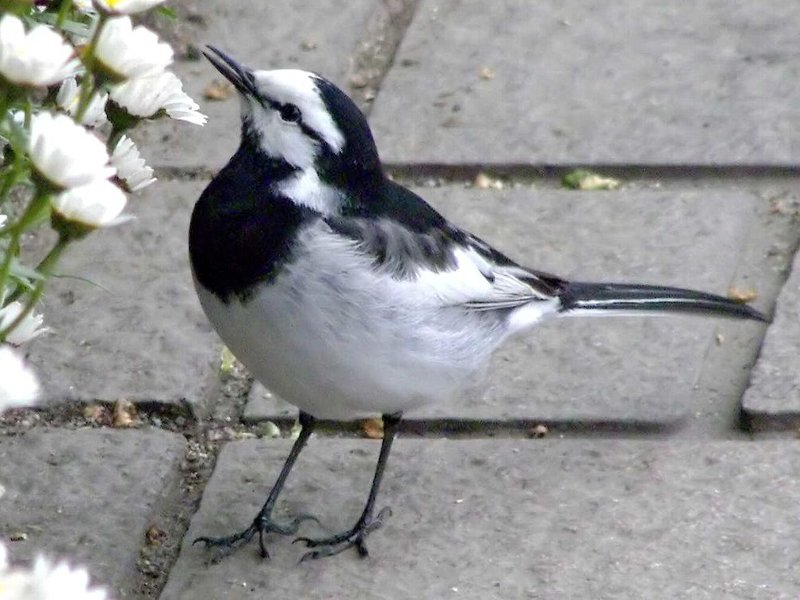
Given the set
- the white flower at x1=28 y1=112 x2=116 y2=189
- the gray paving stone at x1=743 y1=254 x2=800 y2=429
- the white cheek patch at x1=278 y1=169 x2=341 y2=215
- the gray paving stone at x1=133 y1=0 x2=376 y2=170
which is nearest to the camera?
the white flower at x1=28 y1=112 x2=116 y2=189

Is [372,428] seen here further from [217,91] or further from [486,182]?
[217,91]

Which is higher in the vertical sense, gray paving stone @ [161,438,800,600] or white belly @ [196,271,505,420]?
white belly @ [196,271,505,420]

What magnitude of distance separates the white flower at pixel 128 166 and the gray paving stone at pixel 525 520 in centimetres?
65

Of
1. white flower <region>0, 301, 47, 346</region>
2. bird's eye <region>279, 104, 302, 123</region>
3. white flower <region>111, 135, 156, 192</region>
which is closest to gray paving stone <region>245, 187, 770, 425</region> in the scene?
bird's eye <region>279, 104, 302, 123</region>

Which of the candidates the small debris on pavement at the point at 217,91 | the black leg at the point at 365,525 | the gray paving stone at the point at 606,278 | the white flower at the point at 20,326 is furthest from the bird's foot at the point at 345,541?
the small debris on pavement at the point at 217,91

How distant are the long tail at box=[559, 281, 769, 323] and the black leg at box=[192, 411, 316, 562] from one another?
0.47 m

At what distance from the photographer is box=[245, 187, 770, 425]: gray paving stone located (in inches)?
93.4

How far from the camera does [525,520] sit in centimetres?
216

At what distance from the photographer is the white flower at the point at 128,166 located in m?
1.63

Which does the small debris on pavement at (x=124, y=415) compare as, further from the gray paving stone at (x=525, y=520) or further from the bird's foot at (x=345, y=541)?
the bird's foot at (x=345, y=541)

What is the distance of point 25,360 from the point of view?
2.44 metres

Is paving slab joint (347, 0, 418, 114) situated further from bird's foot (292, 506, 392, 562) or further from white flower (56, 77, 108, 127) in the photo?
white flower (56, 77, 108, 127)

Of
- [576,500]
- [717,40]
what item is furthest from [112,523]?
[717,40]

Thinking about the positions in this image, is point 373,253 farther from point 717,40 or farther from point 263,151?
point 717,40
